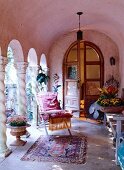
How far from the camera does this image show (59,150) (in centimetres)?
456

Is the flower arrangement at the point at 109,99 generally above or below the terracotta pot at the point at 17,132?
above

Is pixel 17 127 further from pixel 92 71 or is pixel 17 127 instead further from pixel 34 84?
pixel 92 71

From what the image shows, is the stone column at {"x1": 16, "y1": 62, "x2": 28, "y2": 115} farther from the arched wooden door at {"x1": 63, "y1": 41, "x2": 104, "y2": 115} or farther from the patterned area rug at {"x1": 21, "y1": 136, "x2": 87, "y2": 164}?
the arched wooden door at {"x1": 63, "y1": 41, "x2": 104, "y2": 115}

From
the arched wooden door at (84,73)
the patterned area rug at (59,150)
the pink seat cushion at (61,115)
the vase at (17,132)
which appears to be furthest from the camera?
the arched wooden door at (84,73)

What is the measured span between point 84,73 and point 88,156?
14.1 ft

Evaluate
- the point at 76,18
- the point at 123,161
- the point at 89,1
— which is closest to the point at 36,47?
the point at 76,18

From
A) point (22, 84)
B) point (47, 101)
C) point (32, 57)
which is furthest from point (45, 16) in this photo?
point (47, 101)

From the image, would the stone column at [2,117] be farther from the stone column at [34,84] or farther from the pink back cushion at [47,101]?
the stone column at [34,84]

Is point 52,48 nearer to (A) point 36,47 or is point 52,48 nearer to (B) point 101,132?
(A) point 36,47

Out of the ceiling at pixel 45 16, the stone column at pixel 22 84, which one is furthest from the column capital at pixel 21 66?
the ceiling at pixel 45 16

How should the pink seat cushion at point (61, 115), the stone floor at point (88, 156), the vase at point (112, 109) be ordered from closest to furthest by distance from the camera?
the stone floor at point (88, 156)
the vase at point (112, 109)
the pink seat cushion at point (61, 115)

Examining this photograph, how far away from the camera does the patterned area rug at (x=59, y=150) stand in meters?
4.12

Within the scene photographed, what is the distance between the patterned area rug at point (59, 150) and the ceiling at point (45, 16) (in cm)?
200

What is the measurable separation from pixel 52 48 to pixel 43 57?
2.72ft
